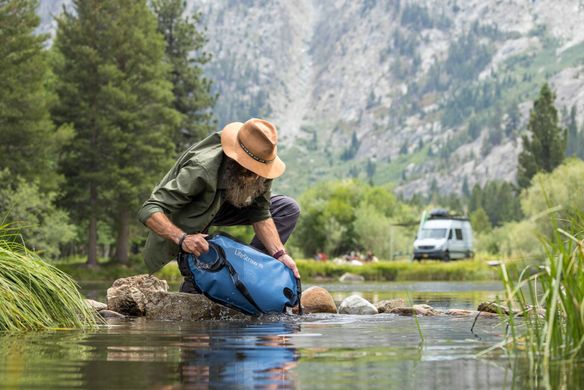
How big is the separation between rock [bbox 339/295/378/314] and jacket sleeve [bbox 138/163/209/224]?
8.41ft

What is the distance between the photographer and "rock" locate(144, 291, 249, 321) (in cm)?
818

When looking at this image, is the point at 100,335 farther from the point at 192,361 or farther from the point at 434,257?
the point at 434,257

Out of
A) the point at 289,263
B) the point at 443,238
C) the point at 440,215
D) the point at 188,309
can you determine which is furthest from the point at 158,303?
the point at 440,215

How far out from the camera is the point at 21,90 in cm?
3953

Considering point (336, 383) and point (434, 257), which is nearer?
point (336, 383)

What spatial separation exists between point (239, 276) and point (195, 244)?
0.45 meters

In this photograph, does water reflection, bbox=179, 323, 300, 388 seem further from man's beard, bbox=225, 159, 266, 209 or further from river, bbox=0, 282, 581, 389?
man's beard, bbox=225, 159, 266, 209

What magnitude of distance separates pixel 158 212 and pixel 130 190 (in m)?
39.1

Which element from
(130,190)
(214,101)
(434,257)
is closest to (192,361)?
(130,190)

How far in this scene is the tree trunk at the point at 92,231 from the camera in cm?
4578

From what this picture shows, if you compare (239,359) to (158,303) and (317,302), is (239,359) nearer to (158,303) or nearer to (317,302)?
(158,303)

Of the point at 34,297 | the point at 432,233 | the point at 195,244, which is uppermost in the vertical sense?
the point at 432,233

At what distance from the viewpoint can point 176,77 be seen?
193 ft

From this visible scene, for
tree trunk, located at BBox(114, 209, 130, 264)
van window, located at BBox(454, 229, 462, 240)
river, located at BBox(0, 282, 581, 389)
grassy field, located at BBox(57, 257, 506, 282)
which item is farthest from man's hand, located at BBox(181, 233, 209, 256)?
van window, located at BBox(454, 229, 462, 240)
